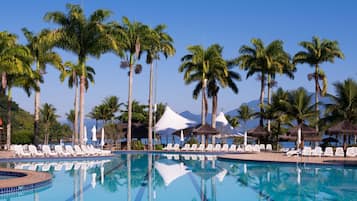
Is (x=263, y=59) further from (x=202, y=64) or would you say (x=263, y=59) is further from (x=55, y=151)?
(x=55, y=151)

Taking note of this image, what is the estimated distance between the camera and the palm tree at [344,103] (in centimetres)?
3369

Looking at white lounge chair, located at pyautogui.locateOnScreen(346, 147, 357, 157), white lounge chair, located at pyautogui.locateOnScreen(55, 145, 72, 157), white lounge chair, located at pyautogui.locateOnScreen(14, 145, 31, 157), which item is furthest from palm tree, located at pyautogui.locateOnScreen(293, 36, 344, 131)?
white lounge chair, located at pyautogui.locateOnScreen(14, 145, 31, 157)

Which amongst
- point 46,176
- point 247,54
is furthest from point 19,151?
point 247,54

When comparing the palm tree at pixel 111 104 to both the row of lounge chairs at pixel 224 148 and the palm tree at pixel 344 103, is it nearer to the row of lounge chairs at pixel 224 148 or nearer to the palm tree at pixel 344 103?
the row of lounge chairs at pixel 224 148

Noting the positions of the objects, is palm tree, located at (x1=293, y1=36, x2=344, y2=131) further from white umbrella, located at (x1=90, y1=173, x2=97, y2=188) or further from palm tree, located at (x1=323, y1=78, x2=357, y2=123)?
white umbrella, located at (x1=90, y1=173, x2=97, y2=188)

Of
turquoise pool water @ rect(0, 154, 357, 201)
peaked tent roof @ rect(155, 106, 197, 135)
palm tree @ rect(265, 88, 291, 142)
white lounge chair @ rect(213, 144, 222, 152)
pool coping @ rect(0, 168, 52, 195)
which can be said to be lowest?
turquoise pool water @ rect(0, 154, 357, 201)

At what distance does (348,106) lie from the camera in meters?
33.9

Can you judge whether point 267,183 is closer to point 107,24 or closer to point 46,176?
point 46,176

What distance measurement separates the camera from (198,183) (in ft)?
57.8

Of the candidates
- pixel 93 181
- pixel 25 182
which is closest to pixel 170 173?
pixel 93 181

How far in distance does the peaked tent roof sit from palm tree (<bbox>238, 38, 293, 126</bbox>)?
711 centimetres

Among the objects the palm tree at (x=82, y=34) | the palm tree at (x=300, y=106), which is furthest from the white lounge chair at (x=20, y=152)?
the palm tree at (x=300, y=106)

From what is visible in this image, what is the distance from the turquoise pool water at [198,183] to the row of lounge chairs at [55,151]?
1.76m

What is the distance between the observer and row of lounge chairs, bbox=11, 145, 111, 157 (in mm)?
26425
